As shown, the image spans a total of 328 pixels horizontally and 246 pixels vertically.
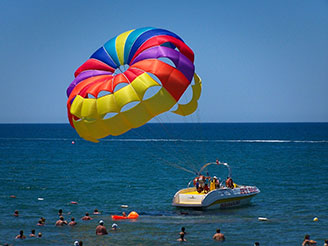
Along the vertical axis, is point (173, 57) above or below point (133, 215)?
above

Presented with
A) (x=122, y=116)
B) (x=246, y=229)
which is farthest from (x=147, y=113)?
(x=246, y=229)

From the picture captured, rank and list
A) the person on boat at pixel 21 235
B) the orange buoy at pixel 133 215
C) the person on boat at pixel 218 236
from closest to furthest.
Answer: the person on boat at pixel 218 236, the person on boat at pixel 21 235, the orange buoy at pixel 133 215

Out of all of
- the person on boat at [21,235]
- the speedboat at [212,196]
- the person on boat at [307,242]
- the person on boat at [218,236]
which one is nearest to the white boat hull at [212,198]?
the speedboat at [212,196]

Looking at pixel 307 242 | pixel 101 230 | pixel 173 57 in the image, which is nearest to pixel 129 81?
pixel 173 57

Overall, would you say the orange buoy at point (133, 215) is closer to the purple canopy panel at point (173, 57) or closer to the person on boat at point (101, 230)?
the person on boat at point (101, 230)

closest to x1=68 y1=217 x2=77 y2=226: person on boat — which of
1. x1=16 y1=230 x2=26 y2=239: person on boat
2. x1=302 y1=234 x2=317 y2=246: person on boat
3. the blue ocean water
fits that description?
the blue ocean water

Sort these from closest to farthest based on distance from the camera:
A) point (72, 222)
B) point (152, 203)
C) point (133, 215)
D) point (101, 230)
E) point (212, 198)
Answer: point (101, 230), point (72, 222), point (133, 215), point (212, 198), point (152, 203)

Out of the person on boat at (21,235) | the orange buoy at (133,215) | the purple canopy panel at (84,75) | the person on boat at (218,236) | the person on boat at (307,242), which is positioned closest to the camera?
the person on boat at (307,242)

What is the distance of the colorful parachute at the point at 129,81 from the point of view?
2398 centimetres

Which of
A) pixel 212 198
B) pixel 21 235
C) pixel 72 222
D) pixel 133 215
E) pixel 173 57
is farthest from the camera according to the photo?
pixel 212 198

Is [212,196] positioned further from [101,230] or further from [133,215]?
[101,230]

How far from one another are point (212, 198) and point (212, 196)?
114mm

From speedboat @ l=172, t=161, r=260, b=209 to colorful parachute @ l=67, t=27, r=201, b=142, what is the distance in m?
5.97

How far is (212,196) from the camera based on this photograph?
29.7 meters
